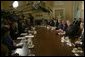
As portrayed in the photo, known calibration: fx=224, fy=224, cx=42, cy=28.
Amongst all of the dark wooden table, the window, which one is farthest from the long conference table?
the window

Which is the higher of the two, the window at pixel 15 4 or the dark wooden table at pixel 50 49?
the window at pixel 15 4

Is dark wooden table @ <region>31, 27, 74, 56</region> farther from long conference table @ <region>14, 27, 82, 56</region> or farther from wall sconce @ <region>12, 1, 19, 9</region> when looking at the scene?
wall sconce @ <region>12, 1, 19, 9</region>

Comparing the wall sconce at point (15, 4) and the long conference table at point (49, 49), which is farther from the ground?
the wall sconce at point (15, 4)

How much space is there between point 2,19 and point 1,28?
0.30ft

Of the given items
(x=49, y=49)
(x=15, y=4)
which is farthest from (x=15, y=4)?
(x=49, y=49)

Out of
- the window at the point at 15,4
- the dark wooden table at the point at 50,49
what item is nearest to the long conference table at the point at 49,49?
the dark wooden table at the point at 50,49

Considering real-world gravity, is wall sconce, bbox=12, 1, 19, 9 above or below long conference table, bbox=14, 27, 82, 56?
above

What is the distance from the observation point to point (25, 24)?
173 centimetres

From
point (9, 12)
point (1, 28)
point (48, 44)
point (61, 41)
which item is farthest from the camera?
point (61, 41)

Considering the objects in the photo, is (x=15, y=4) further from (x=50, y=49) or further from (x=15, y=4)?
(x=50, y=49)

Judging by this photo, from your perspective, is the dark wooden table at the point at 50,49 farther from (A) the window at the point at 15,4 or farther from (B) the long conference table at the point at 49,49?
(A) the window at the point at 15,4

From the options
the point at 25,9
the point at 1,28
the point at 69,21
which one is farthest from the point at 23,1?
the point at 69,21

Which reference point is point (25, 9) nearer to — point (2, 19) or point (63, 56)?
point (2, 19)

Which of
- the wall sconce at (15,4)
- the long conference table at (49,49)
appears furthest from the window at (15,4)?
the long conference table at (49,49)
